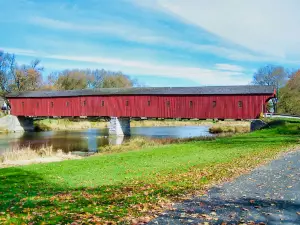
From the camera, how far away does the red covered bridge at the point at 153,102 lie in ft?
107

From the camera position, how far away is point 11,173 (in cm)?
1180

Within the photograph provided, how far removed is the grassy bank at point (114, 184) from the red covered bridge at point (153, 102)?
55.1 feet

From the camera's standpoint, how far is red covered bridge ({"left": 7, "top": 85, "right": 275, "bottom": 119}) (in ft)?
107

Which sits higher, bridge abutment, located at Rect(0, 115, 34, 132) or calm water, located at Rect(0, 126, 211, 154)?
bridge abutment, located at Rect(0, 115, 34, 132)

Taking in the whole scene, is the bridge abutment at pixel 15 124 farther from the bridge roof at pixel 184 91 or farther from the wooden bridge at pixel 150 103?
the bridge roof at pixel 184 91

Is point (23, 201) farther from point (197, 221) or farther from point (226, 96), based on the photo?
point (226, 96)

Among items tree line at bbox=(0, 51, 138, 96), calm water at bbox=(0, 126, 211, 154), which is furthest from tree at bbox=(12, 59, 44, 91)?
calm water at bbox=(0, 126, 211, 154)

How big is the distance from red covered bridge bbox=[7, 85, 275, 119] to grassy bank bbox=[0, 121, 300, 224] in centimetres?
1679

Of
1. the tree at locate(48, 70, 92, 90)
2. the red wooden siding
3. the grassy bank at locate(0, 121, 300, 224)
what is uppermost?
the tree at locate(48, 70, 92, 90)

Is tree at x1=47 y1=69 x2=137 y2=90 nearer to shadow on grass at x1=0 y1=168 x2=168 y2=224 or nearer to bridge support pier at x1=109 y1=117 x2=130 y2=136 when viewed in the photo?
bridge support pier at x1=109 y1=117 x2=130 y2=136

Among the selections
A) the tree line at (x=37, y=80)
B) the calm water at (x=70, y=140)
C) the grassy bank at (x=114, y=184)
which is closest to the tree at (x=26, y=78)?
the tree line at (x=37, y=80)

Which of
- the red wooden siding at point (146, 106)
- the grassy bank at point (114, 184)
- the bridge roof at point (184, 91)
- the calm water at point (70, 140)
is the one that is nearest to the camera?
the grassy bank at point (114, 184)

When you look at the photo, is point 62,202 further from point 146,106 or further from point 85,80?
point 85,80

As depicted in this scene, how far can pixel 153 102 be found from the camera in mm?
36469
